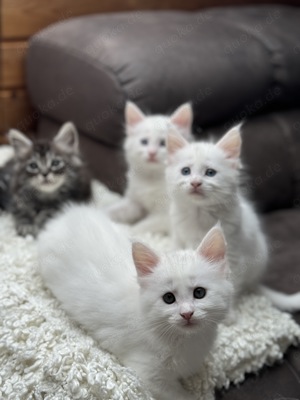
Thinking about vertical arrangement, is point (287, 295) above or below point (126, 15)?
below

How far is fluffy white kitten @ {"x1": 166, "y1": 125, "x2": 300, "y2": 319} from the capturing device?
56.9 inches

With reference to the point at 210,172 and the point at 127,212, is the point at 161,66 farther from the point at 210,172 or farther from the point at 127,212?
the point at 210,172

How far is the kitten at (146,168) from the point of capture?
5.99ft

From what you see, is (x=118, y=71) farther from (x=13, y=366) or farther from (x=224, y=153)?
(x=13, y=366)

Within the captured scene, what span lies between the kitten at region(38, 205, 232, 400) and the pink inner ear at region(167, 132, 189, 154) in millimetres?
285

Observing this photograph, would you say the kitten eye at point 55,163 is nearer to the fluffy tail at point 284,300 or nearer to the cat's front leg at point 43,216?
the cat's front leg at point 43,216

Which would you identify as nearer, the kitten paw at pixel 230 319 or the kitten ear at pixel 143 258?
the kitten ear at pixel 143 258

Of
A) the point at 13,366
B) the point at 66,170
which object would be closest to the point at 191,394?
the point at 13,366

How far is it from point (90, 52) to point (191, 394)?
143 cm

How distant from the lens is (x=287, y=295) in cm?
171

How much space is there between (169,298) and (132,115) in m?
0.87

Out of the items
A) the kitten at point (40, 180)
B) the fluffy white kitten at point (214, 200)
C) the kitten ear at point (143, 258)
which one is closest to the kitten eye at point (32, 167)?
the kitten at point (40, 180)

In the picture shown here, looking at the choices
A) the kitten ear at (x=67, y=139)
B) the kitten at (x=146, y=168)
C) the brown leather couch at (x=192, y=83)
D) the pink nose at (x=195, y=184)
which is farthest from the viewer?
the brown leather couch at (x=192, y=83)

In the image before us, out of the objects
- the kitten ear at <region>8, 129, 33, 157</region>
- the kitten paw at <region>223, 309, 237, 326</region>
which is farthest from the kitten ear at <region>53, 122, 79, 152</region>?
the kitten paw at <region>223, 309, 237, 326</region>
